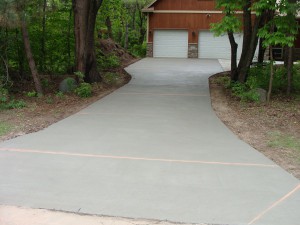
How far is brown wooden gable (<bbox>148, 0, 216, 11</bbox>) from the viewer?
30969 millimetres

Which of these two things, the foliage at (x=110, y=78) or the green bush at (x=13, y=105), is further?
the foliage at (x=110, y=78)

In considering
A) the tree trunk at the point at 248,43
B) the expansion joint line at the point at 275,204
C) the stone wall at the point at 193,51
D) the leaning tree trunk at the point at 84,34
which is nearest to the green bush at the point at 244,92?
the tree trunk at the point at 248,43

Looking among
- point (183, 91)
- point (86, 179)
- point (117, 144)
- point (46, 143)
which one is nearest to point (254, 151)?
point (117, 144)

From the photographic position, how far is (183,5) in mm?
31078

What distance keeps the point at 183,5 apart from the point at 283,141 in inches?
983

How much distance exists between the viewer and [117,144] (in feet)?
25.1

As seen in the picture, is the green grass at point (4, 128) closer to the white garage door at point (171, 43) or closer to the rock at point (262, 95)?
the rock at point (262, 95)

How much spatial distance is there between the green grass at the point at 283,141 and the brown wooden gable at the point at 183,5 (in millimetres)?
24145

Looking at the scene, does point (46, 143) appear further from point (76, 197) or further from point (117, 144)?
A: point (76, 197)

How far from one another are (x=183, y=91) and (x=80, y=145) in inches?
304

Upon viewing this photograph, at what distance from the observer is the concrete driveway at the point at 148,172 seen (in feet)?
15.5

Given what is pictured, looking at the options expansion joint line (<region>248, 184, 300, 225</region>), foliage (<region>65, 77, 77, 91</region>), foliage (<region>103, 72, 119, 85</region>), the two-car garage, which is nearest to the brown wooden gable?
the two-car garage

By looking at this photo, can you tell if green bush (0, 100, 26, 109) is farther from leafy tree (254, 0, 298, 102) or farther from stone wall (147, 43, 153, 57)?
stone wall (147, 43, 153, 57)

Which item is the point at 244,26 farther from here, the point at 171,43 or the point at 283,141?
the point at 171,43
